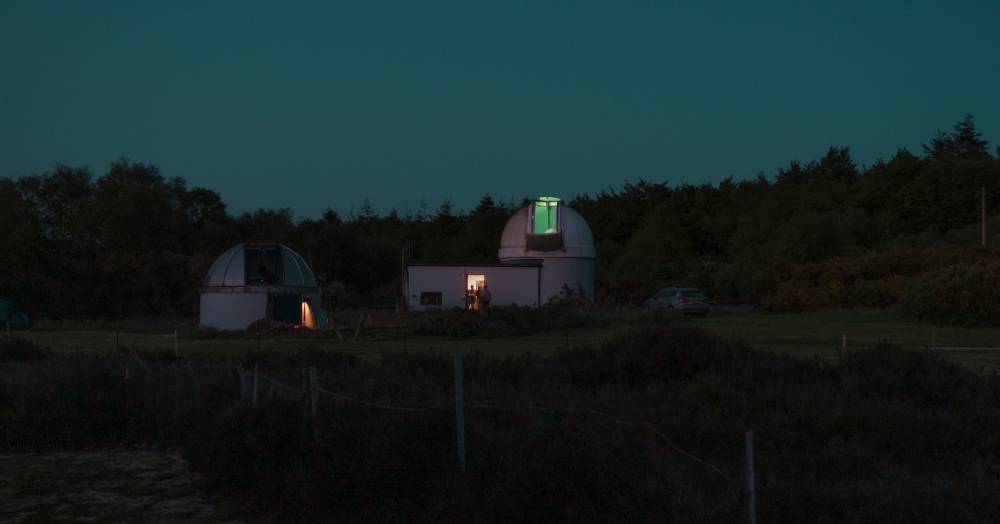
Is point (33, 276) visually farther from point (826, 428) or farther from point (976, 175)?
point (976, 175)

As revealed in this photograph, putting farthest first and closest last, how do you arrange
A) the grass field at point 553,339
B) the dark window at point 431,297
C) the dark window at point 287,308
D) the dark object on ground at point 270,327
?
the dark window at point 431,297 → the dark window at point 287,308 → the dark object on ground at point 270,327 → the grass field at point 553,339

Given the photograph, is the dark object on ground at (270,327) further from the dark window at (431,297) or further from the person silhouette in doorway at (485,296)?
the person silhouette in doorway at (485,296)

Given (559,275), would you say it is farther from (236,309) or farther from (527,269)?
(236,309)

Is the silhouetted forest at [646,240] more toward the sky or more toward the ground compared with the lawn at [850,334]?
more toward the sky

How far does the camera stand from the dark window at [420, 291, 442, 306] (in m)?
34.3

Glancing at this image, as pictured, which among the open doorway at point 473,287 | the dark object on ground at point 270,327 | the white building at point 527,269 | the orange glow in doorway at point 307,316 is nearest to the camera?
the dark object on ground at point 270,327

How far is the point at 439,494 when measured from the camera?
6320mm

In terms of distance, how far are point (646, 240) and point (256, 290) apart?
39158mm

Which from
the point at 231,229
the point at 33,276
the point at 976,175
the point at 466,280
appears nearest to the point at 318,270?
the point at 231,229

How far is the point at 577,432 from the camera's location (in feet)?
21.9

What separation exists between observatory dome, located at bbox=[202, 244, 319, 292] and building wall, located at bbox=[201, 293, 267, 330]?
0.37 m

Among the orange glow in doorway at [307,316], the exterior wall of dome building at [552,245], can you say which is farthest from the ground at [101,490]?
the exterior wall of dome building at [552,245]

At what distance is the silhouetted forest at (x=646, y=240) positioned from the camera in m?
38.2

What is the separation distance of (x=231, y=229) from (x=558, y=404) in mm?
51062
